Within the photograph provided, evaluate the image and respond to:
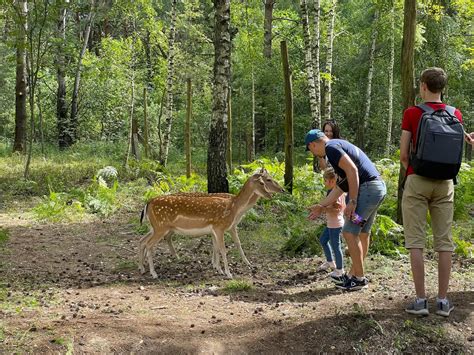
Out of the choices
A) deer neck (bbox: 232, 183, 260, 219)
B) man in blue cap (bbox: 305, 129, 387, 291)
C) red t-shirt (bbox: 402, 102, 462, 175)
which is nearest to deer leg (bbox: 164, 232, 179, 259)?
deer neck (bbox: 232, 183, 260, 219)

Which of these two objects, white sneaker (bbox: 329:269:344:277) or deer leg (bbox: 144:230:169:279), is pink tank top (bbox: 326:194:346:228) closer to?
white sneaker (bbox: 329:269:344:277)

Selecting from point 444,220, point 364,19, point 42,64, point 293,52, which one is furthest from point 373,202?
point 364,19

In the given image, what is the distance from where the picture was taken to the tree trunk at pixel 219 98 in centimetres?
1179

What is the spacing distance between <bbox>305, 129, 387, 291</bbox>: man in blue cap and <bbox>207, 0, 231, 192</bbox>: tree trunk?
548 centimetres

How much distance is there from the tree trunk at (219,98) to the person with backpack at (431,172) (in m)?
6.77

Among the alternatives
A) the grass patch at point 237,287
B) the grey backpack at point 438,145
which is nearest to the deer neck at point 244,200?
the grass patch at point 237,287

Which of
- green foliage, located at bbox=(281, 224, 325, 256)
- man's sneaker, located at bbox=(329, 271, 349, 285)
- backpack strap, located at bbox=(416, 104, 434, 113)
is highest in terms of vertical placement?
backpack strap, located at bbox=(416, 104, 434, 113)

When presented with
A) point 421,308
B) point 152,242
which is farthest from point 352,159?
point 152,242

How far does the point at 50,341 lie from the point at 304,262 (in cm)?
448

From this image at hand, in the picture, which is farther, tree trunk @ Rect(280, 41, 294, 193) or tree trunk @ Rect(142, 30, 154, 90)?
tree trunk @ Rect(142, 30, 154, 90)

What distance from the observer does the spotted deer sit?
7852mm

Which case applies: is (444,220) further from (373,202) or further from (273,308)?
(273,308)

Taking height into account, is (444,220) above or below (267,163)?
above

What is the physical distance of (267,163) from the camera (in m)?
15.8
